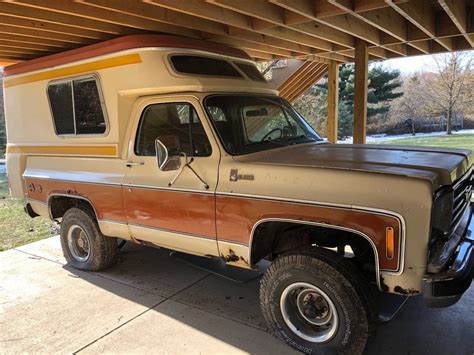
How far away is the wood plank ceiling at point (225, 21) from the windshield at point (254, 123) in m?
1.04

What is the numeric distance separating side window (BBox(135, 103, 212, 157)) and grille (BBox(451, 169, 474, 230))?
82.9 inches

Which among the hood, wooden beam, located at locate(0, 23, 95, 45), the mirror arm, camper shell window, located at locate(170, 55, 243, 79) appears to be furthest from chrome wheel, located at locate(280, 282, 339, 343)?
wooden beam, located at locate(0, 23, 95, 45)

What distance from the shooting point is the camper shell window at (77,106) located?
4.65 m

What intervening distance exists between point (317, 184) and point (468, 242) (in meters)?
1.31

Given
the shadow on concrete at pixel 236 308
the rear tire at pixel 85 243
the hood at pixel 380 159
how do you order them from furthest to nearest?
the rear tire at pixel 85 243
the shadow on concrete at pixel 236 308
the hood at pixel 380 159

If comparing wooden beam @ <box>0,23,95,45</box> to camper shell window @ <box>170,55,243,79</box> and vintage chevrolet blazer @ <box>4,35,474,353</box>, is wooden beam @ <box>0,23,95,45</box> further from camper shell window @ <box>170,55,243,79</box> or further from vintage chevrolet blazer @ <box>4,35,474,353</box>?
camper shell window @ <box>170,55,243,79</box>

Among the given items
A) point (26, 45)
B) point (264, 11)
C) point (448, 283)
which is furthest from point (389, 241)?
point (26, 45)

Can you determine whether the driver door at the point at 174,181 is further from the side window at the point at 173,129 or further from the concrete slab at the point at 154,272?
the concrete slab at the point at 154,272

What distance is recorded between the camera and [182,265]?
5.23 m

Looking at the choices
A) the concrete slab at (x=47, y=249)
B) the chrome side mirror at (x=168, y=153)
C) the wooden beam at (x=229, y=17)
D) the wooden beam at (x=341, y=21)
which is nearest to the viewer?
the chrome side mirror at (x=168, y=153)

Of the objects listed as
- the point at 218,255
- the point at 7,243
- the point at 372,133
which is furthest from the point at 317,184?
the point at 372,133

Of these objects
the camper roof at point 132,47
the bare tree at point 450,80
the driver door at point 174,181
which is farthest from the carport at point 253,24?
the bare tree at point 450,80

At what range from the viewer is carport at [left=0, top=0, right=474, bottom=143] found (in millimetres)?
4277

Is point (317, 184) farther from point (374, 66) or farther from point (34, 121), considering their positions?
point (374, 66)
